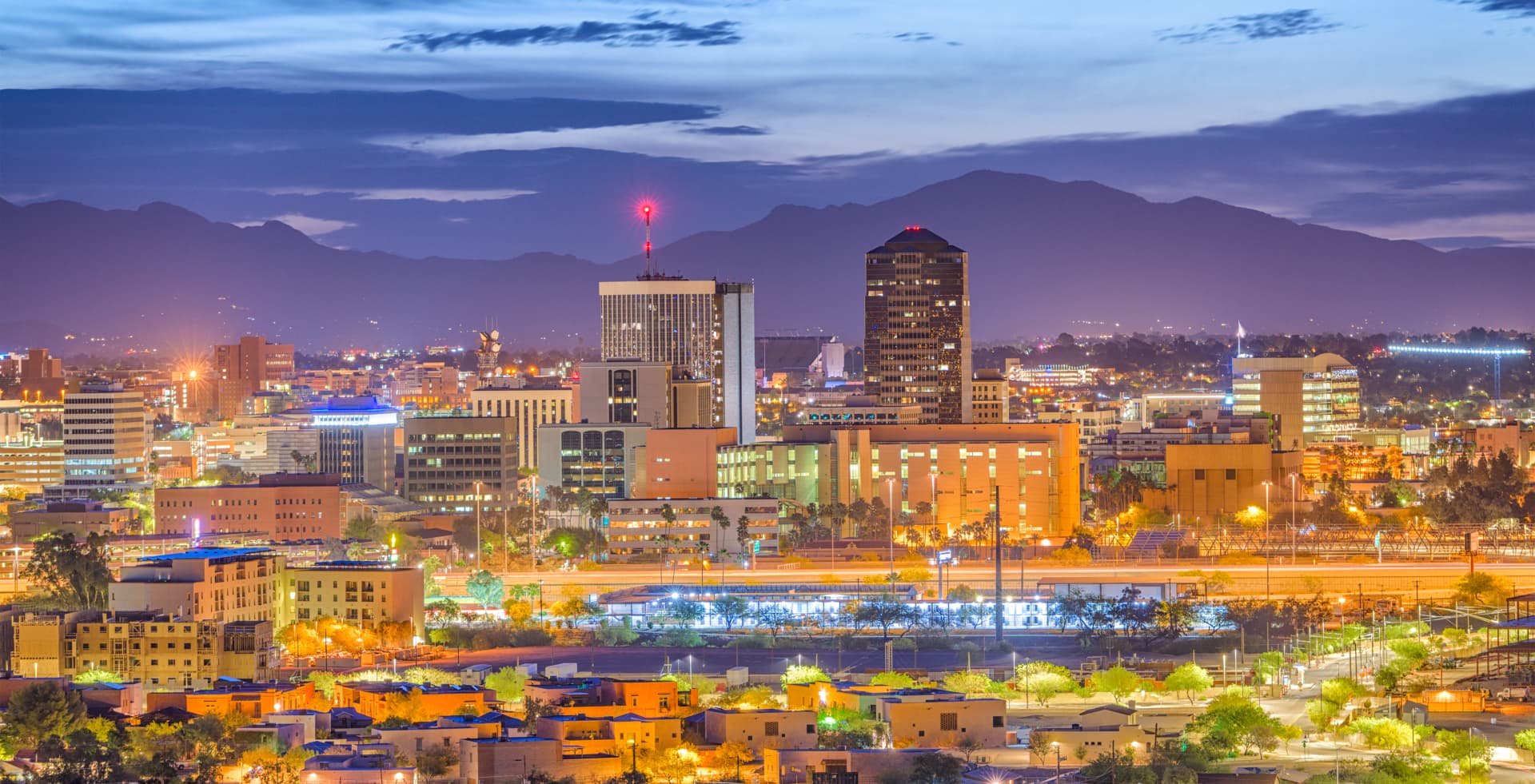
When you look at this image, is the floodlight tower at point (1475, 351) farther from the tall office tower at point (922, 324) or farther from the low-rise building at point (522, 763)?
the low-rise building at point (522, 763)

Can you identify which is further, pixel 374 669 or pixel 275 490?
pixel 275 490

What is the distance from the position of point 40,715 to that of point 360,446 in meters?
54.0

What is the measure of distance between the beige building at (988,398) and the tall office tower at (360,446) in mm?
25554

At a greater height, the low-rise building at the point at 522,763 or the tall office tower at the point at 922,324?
the tall office tower at the point at 922,324

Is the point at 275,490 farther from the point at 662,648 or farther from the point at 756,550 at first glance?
the point at 662,648

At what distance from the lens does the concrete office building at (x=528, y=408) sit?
317ft

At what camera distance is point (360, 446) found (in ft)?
295

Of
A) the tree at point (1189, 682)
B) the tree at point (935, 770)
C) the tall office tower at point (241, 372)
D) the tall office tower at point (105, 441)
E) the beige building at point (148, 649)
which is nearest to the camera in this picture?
the tree at point (935, 770)

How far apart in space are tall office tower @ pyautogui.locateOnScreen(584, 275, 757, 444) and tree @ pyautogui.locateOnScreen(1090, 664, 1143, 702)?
4847 centimetres

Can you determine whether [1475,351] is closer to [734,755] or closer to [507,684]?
[507,684]

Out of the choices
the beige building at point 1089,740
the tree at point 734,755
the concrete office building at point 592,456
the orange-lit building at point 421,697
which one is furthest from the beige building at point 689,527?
the tree at point 734,755

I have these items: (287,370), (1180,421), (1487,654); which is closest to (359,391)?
(287,370)

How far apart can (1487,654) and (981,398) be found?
6565 cm

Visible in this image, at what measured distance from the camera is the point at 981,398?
107500 mm
